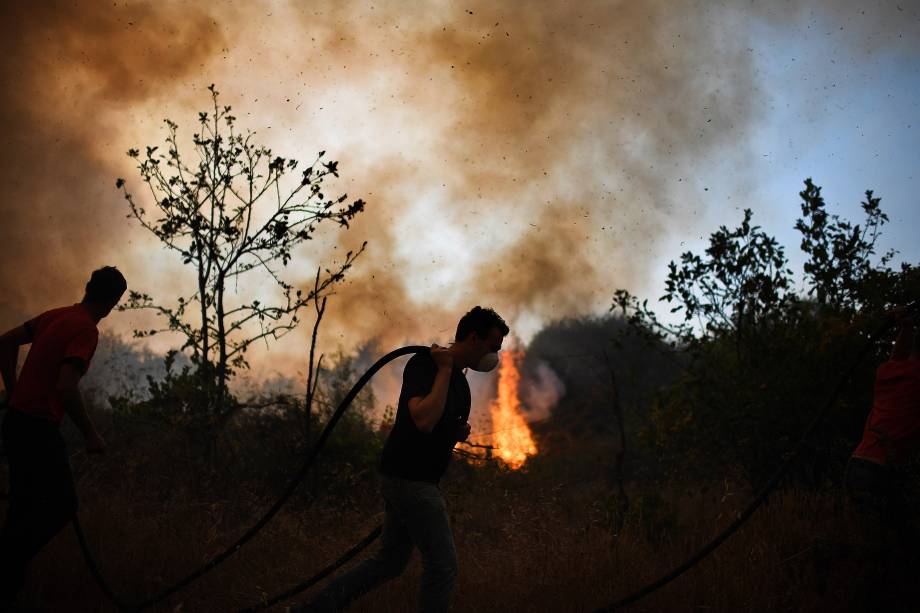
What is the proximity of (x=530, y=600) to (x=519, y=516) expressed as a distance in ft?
9.93

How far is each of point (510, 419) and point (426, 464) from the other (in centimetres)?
1927

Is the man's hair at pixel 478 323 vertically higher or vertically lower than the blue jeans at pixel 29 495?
higher

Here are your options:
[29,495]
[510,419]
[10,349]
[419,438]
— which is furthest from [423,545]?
[510,419]

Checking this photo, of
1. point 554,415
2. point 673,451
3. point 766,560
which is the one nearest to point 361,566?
point 766,560

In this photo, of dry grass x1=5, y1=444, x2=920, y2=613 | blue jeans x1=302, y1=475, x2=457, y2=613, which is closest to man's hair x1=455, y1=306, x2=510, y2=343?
blue jeans x1=302, y1=475, x2=457, y2=613

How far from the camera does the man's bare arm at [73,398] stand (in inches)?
156

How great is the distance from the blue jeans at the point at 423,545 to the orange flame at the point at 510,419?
10999mm

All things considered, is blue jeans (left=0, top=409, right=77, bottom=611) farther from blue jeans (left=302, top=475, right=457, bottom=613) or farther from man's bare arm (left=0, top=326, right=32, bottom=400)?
blue jeans (left=302, top=475, right=457, bottom=613)

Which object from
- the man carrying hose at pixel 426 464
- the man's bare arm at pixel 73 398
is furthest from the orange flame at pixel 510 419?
the man's bare arm at pixel 73 398

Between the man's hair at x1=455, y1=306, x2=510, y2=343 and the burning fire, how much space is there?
36.5 feet

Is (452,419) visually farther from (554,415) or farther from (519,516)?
(554,415)

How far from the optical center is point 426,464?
381cm

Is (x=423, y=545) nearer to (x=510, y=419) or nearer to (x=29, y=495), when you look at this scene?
(x=29, y=495)

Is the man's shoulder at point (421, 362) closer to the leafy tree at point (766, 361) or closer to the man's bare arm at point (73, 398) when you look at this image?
the man's bare arm at point (73, 398)
